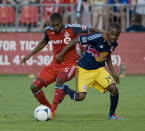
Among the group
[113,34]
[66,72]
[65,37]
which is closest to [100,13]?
[65,37]

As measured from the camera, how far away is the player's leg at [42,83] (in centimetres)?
1328

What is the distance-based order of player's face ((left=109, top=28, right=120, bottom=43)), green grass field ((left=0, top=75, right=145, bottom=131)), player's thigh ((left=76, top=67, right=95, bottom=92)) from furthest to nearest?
player's thigh ((left=76, top=67, right=95, bottom=92)), player's face ((left=109, top=28, right=120, bottom=43)), green grass field ((left=0, top=75, right=145, bottom=131))

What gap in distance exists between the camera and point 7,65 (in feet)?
75.2

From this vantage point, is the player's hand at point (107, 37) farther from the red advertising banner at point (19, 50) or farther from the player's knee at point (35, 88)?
the red advertising banner at point (19, 50)

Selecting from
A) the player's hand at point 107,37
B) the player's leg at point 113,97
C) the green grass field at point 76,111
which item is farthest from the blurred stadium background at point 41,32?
the player's hand at point 107,37

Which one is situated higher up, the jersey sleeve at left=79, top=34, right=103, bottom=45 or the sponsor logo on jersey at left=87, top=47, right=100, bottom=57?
the jersey sleeve at left=79, top=34, right=103, bottom=45

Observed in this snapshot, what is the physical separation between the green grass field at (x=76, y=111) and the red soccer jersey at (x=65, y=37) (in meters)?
1.11

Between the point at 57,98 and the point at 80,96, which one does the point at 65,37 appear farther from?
the point at 80,96

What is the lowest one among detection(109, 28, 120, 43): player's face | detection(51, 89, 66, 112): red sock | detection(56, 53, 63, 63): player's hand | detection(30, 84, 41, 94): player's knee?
detection(51, 89, 66, 112): red sock

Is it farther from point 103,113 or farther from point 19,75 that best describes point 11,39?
point 103,113

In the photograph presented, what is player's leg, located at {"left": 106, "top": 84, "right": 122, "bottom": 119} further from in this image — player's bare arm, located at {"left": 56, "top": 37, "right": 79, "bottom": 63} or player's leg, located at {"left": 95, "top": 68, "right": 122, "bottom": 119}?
player's bare arm, located at {"left": 56, "top": 37, "right": 79, "bottom": 63}

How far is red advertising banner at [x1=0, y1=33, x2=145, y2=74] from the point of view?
22797 mm

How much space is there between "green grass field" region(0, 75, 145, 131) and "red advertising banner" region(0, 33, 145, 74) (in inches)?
112

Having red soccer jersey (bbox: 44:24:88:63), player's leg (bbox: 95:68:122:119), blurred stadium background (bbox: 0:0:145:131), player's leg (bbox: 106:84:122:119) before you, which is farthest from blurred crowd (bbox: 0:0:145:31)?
player's leg (bbox: 106:84:122:119)
